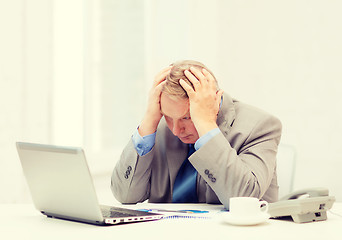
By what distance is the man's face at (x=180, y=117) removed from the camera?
1.91m

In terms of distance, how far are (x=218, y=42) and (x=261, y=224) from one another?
2.80 meters

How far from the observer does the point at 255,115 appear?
2.04 meters

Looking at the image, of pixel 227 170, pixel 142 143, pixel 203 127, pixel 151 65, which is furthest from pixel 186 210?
pixel 151 65

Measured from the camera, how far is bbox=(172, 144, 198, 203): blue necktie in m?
2.07

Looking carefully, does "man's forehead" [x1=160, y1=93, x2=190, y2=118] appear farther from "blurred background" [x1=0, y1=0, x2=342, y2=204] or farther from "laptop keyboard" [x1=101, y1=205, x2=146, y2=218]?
"blurred background" [x1=0, y1=0, x2=342, y2=204]

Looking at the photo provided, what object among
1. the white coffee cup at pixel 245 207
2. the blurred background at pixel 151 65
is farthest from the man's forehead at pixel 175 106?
the blurred background at pixel 151 65

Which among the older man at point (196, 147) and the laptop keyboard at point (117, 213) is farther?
the older man at point (196, 147)

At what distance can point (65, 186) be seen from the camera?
141cm

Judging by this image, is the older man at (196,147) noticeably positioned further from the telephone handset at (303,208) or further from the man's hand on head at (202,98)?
the telephone handset at (303,208)

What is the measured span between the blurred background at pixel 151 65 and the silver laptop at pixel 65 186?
931 millimetres

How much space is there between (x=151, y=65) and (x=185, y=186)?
69.3 inches

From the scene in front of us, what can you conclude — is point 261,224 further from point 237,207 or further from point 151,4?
point 151,4

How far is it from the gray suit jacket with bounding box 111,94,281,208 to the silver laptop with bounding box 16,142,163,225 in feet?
1.09

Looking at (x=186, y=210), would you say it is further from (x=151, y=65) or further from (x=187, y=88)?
(x=151, y=65)
